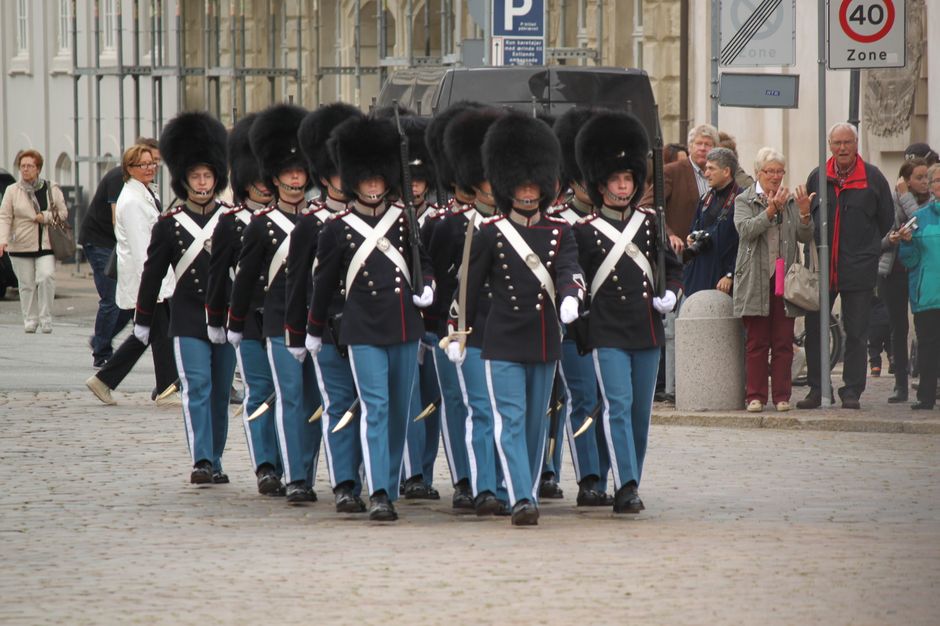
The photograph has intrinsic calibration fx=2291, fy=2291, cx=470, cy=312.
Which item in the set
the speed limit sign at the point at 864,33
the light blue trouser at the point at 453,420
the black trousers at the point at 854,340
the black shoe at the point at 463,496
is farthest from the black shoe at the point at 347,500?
the speed limit sign at the point at 864,33

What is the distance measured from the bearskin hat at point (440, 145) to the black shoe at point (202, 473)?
79.5 inches

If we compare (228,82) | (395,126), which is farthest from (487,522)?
(228,82)

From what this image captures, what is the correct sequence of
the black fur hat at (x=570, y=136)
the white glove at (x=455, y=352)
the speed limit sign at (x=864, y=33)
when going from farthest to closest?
the speed limit sign at (x=864, y=33)
the black fur hat at (x=570, y=136)
the white glove at (x=455, y=352)

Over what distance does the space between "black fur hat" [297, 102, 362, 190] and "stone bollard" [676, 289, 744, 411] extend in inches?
180

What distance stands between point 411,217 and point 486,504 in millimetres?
1408

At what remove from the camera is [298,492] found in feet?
37.5

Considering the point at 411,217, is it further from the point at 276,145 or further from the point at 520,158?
the point at 276,145

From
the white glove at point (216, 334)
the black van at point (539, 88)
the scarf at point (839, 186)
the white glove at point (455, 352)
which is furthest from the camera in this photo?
the black van at point (539, 88)

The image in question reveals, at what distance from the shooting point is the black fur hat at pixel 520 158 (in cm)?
1076

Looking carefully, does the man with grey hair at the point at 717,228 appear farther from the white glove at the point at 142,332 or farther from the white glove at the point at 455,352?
the white glove at the point at 455,352

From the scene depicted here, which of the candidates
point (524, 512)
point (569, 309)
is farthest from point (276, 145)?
point (524, 512)

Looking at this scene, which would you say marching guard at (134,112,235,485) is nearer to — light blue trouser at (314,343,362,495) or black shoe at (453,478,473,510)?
light blue trouser at (314,343,362,495)

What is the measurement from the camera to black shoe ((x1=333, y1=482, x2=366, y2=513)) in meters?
11.0

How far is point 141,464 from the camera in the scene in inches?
515
